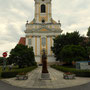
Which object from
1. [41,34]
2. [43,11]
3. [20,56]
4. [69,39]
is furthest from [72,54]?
[43,11]

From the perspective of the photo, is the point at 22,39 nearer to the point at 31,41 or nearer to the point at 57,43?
→ the point at 31,41

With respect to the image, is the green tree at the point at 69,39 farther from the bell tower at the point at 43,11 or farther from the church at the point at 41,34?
the bell tower at the point at 43,11

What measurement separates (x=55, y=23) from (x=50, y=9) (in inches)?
312

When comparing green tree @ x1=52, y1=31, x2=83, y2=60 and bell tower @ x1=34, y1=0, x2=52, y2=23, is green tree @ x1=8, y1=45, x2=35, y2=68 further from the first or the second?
bell tower @ x1=34, y1=0, x2=52, y2=23

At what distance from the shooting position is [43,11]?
59.8 meters

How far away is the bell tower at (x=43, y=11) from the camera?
192 feet

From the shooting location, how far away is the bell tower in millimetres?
58562

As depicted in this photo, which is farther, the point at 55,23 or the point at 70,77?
the point at 55,23

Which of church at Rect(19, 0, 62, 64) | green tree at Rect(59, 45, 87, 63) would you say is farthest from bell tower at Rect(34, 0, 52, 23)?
green tree at Rect(59, 45, 87, 63)

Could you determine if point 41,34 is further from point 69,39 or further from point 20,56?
point 20,56

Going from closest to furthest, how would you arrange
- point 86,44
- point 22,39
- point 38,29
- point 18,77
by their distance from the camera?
point 18,77 → point 86,44 → point 38,29 → point 22,39

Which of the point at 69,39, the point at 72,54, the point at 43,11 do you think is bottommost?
the point at 72,54

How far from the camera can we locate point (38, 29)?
56.4 metres

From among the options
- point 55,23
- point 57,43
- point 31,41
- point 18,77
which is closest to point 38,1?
point 55,23
